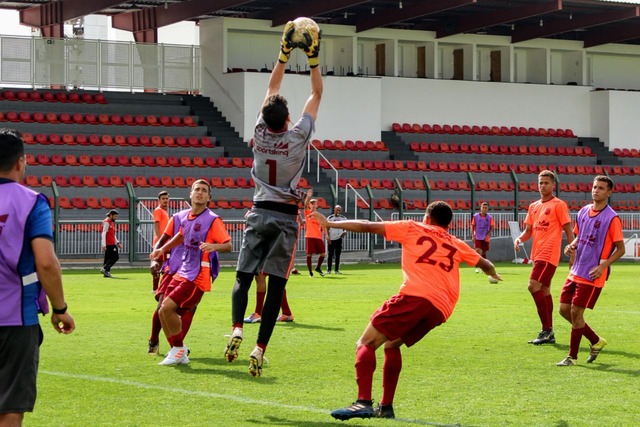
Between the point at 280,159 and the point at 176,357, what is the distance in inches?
132

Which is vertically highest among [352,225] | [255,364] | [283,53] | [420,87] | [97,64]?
[97,64]

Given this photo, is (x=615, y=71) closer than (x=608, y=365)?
No

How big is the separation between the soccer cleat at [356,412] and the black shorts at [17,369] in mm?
2774

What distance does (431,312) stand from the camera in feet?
28.9

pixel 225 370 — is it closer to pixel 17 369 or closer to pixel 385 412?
pixel 385 412

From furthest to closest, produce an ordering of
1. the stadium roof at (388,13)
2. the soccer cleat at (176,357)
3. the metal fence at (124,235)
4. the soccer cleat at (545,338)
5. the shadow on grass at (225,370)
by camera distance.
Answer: the stadium roof at (388,13) < the metal fence at (124,235) < the soccer cleat at (545,338) < the soccer cleat at (176,357) < the shadow on grass at (225,370)

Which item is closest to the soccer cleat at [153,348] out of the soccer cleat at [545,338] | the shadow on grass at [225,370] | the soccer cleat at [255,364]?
the shadow on grass at [225,370]

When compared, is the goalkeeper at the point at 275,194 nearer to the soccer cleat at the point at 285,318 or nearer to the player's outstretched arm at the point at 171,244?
the player's outstretched arm at the point at 171,244

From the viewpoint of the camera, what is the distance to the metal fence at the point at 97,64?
41375 mm

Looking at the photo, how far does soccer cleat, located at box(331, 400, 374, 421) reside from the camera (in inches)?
331

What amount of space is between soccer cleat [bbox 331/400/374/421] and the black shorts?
277cm

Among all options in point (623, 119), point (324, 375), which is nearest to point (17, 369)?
point (324, 375)

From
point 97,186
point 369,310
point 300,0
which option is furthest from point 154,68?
point 369,310

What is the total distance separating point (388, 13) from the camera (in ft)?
146
